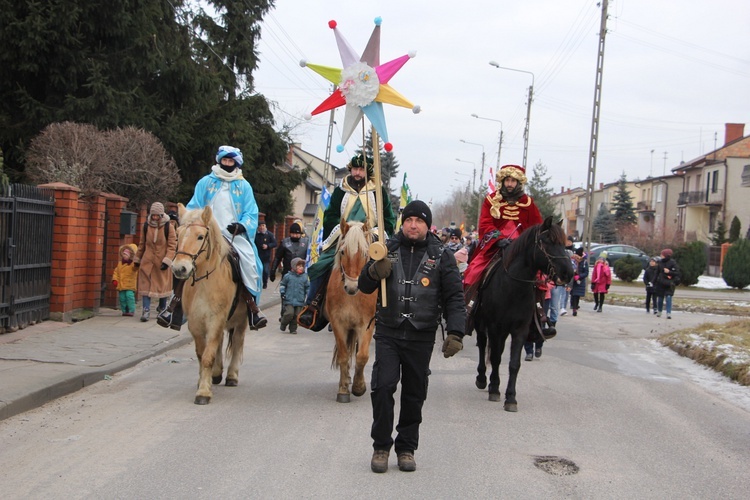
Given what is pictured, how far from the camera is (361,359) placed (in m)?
8.41

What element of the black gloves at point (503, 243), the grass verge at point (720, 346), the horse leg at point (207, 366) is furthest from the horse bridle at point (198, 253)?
the grass verge at point (720, 346)

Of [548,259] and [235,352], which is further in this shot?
[235,352]

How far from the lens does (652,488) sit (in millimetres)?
5785

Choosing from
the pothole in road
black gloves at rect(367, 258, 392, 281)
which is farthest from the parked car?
black gloves at rect(367, 258, 392, 281)

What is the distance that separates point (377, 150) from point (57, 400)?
4406mm

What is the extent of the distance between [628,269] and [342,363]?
34.6 metres

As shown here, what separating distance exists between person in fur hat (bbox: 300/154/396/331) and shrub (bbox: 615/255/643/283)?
3340 centimetres

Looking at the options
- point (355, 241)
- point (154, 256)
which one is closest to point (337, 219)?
point (355, 241)

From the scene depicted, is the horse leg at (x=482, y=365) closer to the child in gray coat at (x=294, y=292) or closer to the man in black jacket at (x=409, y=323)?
the man in black jacket at (x=409, y=323)

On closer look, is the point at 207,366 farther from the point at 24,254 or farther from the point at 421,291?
the point at 24,254

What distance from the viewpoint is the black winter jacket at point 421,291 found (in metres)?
5.97

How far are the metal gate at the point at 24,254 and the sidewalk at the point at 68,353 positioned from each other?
0.30 metres

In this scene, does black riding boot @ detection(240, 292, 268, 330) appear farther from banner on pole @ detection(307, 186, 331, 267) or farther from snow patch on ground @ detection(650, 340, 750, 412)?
snow patch on ground @ detection(650, 340, 750, 412)

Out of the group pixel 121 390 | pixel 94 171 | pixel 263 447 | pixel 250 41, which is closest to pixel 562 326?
pixel 94 171
